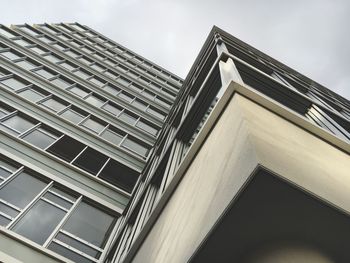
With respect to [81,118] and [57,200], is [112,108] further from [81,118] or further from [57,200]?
[57,200]

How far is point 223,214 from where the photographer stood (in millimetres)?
3924

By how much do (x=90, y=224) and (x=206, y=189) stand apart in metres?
9.73

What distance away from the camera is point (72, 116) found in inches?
789

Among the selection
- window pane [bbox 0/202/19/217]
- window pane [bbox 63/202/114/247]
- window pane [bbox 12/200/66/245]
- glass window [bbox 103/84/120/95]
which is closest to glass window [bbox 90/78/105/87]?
glass window [bbox 103/84/120/95]

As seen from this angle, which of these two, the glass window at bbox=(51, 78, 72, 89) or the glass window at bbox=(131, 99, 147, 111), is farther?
the glass window at bbox=(131, 99, 147, 111)

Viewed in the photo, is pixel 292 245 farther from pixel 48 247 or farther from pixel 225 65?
pixel 48 247

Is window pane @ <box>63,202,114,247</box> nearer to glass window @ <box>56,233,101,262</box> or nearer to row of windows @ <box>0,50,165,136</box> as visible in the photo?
glass window @ <box>56,233,101,262</box>

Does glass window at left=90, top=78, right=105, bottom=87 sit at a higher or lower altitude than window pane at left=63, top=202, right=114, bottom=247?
higher

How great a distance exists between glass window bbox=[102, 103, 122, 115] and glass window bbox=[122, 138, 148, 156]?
11.2ft

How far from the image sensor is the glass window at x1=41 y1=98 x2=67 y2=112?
19.2 m

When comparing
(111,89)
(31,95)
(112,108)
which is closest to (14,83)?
(31,95)

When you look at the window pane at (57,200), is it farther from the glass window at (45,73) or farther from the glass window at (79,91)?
the glass window at (45,73)

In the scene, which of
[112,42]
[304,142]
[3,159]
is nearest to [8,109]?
[3,159]

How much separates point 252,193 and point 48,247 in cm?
946
